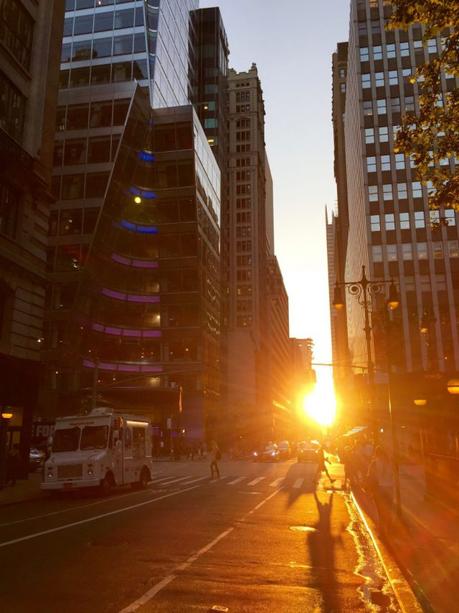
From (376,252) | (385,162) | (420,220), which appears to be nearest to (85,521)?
(376,252)

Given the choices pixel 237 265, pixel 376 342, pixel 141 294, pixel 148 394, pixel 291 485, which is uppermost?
pixel 237 265

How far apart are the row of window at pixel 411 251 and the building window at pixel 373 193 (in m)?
8.01

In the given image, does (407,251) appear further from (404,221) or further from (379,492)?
(379,492)

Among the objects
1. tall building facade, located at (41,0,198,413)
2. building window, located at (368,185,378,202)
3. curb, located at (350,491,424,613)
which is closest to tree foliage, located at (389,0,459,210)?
curb, located at (350,491,424,613)

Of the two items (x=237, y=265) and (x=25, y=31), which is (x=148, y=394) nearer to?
(x=25, y=31)

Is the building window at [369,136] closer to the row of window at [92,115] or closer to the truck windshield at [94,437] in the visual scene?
the row of window at [92,115]

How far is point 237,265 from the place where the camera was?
389ft

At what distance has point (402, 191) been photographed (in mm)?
78625

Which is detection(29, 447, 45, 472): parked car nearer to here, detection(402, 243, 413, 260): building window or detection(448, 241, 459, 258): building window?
detection(402, 243, 413, 260): building window

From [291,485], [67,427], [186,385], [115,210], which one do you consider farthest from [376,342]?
[67,427]

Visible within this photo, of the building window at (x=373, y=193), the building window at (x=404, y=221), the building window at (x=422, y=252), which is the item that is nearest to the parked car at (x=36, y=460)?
the building window at (x=422, y=252)

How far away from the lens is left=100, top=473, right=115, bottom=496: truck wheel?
17.9m

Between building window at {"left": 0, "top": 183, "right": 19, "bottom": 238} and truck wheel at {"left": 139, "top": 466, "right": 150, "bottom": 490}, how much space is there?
40.4ft

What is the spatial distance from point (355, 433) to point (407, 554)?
129 feet
